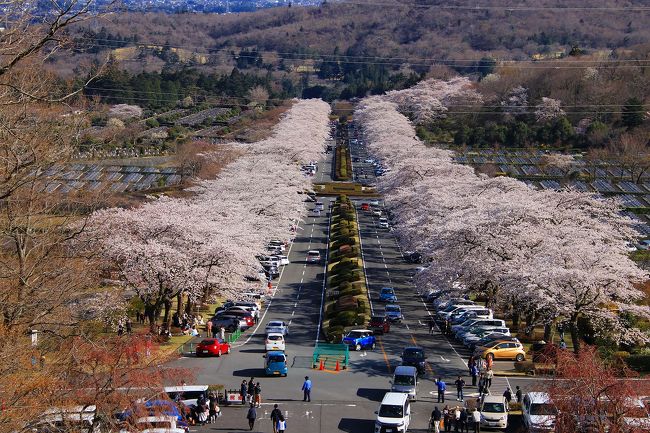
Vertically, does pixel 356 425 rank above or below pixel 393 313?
above

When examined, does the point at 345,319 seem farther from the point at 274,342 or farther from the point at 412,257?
the point at 412,257

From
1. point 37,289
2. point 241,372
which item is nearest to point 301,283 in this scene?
point 241,372

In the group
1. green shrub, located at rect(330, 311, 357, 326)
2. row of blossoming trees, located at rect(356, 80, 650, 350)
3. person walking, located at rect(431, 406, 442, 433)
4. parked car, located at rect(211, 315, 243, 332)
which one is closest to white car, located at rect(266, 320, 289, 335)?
parked car, located at rect(211, 315, 243, 332)

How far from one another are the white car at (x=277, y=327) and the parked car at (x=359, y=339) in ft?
8.23

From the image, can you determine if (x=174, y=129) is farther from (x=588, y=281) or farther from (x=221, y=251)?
(x=588, y=281)

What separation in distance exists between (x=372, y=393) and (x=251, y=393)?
11.1 feet

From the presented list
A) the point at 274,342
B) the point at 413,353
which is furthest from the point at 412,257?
the point at 413,353

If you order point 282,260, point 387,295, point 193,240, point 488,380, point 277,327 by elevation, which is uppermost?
point 193,240

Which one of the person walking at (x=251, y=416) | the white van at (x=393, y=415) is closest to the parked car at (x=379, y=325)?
the white van at (x=393, y=415)

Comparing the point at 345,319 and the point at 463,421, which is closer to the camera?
the point at 463,421

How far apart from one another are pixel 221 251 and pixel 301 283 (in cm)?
912

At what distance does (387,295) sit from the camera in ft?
124

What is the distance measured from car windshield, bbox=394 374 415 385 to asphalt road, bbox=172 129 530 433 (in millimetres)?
547

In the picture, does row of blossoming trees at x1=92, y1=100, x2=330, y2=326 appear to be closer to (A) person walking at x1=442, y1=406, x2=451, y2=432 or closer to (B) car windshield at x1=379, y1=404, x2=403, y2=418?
(B) car windshield at x1=379, y1=404, x2=403, y2=418
